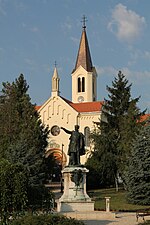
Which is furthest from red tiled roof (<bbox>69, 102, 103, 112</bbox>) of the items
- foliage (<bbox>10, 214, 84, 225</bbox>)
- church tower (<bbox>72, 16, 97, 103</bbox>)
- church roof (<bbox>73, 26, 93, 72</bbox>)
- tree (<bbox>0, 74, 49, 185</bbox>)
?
foliage (<bbox>10, 214, 84, 225</bbox>)

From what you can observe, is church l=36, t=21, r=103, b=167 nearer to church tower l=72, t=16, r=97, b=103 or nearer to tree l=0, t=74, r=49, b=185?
church tower l=72, t=16, r=97, b=103

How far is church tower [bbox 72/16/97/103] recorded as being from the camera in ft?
216

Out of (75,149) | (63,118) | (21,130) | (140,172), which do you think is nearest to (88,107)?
(63,118)

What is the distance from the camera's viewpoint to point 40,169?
32719mm

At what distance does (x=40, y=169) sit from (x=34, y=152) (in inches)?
66.8

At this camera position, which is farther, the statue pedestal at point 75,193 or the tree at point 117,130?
the tree at point 117,130

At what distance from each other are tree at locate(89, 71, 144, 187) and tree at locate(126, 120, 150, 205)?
4.35m

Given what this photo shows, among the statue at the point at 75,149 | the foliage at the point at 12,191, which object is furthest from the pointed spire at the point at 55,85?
the foliage at the point at 12,191

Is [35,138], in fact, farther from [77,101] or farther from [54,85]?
[77,101]

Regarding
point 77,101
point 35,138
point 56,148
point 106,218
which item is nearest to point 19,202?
point 106,218

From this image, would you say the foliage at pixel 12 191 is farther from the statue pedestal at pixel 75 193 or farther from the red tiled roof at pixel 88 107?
the red tiled roof at pixel 88 107

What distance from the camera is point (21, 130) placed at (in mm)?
34469

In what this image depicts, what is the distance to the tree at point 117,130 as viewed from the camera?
35312mm

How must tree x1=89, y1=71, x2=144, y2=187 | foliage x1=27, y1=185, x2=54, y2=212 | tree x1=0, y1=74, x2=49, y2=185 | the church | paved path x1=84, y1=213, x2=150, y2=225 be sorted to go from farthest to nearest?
1. the church
2. tree x1=89, y1=71, x2=144, y2=187
3. tree x1=0, y1=74, x2=49, y2=185
4. paved path x1=84, y1=213, x2=150, y2=225
5. foliage x1=27, y1=185, x2=54, y2=212
